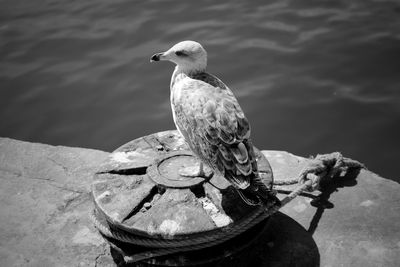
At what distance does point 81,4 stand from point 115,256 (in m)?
6.81

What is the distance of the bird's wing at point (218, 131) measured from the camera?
251cm

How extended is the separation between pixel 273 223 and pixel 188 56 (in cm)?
151

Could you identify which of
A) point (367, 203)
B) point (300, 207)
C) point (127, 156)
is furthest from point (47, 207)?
point (367, 203)

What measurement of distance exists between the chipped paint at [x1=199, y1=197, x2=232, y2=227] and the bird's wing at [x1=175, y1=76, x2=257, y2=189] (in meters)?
0.24

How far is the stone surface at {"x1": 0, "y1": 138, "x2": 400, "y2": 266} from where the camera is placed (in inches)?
114

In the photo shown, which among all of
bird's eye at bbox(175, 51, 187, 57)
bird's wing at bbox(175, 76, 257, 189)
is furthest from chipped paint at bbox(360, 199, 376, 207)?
bird's eye at bbox(175, 51, 187, 57)

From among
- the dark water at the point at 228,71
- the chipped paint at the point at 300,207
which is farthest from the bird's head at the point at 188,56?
the dark water at the point at 228,71

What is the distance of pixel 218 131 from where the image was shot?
265cm

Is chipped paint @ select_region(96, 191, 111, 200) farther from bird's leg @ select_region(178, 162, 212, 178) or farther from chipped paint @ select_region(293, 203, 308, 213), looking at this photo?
chipped paint @ select_region(293, 203, 308, 213)

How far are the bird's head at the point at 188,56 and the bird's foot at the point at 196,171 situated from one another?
0.86 m

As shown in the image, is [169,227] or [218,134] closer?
[169,227]

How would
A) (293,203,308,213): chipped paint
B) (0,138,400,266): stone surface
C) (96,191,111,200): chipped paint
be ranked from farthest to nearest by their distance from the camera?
(293,203,308,213): chipped paint → (0,138,400,266): stone surface → (96,191,111,200): chipped paint

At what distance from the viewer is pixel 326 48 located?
6.32m

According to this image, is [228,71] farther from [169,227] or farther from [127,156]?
[169,227]
